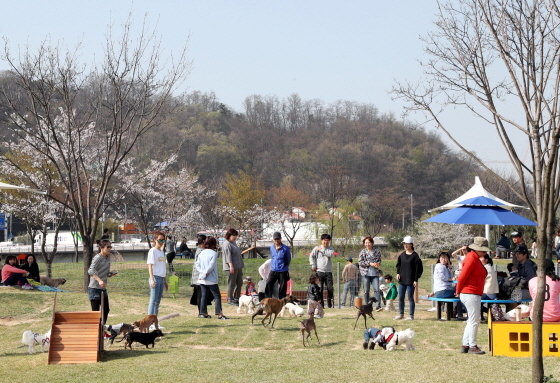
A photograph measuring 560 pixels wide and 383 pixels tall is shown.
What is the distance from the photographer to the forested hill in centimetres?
8038

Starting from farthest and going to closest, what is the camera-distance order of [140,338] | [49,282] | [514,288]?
[49,282] < [514,288] < [140,338]

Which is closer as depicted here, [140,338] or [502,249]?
[140,338]

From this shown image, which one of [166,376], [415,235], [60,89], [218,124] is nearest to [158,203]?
[415,235]

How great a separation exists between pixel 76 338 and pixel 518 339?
18.2 ft

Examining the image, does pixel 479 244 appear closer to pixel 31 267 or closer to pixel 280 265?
pixel 280 265

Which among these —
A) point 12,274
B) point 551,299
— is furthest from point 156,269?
point 12,274

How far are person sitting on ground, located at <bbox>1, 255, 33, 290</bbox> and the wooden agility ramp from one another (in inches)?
355

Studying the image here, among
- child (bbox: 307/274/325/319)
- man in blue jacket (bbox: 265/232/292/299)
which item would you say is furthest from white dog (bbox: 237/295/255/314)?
child (bbox: 307/274/325/319)

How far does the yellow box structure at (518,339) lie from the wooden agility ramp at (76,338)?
495cm

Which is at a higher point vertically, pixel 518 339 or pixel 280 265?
pixel 280 265

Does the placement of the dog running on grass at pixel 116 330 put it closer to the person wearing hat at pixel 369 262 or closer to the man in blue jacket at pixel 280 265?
the man in blue jacket at pixel 280 265

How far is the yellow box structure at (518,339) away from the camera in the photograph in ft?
27.9

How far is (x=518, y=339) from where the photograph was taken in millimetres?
8539

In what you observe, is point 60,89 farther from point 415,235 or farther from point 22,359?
point 415,235
